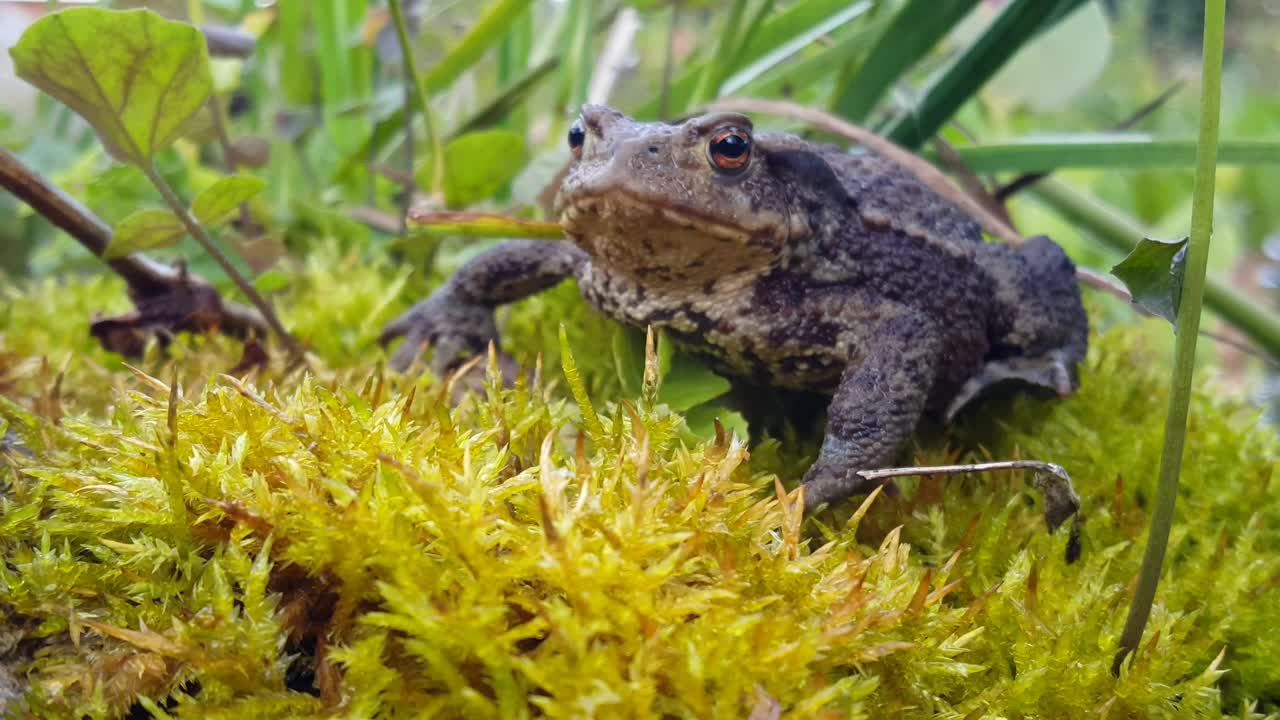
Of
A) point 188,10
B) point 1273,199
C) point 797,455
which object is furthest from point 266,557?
point 1273,199

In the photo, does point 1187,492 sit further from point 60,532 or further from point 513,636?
point 60,532

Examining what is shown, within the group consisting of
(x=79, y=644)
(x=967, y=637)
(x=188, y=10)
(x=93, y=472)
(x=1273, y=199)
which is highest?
(x=1273, y=199)

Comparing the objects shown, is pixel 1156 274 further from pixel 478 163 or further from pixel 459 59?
pixel 459 59

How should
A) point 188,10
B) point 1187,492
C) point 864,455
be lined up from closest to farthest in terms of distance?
point 864,455 → point 1187,492 → point 188,10

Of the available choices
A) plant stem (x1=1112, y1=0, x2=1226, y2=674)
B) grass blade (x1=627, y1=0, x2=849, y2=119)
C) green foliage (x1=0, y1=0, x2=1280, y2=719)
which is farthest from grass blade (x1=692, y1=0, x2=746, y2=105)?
plant stem (x1=1112, y1=0, x2=1226, y2=674)

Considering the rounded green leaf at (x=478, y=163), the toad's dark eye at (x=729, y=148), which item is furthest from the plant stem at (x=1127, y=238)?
the rounded green leaf at (x=478, y=163)
